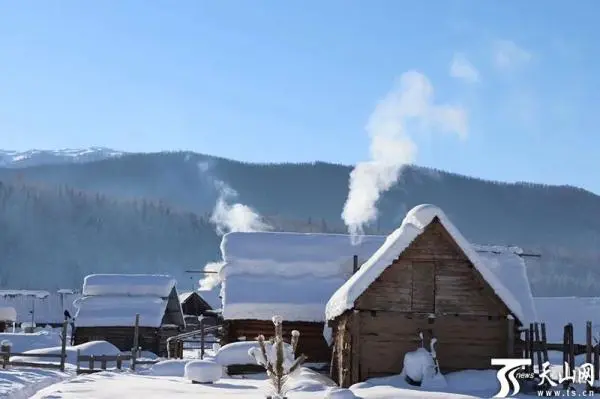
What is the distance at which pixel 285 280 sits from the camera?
113ft

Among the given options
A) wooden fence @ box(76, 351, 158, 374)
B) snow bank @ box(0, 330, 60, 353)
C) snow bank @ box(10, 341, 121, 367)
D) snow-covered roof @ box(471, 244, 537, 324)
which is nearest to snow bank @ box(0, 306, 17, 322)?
snow bank @ box(0, 330, 60, 353)

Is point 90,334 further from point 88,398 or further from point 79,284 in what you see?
point 79,284

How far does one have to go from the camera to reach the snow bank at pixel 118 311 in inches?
1966

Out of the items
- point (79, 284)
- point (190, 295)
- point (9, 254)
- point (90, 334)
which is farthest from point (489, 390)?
point (9, 254)

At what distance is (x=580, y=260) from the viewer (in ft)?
591

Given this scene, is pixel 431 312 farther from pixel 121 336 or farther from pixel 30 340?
pixel 30 340

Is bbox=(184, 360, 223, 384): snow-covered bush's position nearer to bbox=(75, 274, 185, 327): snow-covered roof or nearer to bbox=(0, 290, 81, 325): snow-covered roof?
bbox=(75, 274, 185, 327): snow-covered roof

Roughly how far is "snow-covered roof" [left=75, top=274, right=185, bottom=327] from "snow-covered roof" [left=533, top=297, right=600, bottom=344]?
71.3 feet

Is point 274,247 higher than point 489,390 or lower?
higher

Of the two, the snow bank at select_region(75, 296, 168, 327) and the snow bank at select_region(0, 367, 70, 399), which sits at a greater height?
the snow bank at select_region(75, 296, 168, 327)

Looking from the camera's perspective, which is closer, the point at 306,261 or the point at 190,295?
the point at 306,261

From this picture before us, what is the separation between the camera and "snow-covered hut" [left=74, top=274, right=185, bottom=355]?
Answer: 164 feet

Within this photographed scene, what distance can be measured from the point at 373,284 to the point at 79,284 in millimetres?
142764

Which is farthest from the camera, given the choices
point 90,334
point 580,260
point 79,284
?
point 580,260
